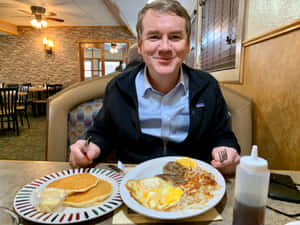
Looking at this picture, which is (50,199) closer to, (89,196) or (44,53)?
(89,196)

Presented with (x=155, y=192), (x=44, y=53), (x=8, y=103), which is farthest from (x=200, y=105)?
(x=44, y=53)

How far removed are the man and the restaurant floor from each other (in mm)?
2452

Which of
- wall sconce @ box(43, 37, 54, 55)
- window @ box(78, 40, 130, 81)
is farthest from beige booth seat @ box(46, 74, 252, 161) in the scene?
wall sconce @ box(43, 37, 54, 55)

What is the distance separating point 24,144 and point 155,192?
3881 millimetres

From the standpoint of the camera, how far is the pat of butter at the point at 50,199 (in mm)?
529

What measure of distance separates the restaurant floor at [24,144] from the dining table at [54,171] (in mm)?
2478

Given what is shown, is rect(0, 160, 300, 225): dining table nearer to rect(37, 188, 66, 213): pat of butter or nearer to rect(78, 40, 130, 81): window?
rect(37, 188, 66, 213): pat of butter

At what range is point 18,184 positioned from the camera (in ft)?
2.29

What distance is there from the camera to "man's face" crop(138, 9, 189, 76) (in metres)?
0.92

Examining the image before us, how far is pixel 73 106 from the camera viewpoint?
1.32m

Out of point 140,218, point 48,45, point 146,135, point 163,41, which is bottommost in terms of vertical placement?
point 140,218

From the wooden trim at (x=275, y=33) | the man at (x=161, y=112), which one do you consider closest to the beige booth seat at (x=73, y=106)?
the man at (x=161, y=112)

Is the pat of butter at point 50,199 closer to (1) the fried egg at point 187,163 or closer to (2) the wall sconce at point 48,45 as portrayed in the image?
(1) the fried egg at point 187,163

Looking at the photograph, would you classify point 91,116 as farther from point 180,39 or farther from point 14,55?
point 14,55
